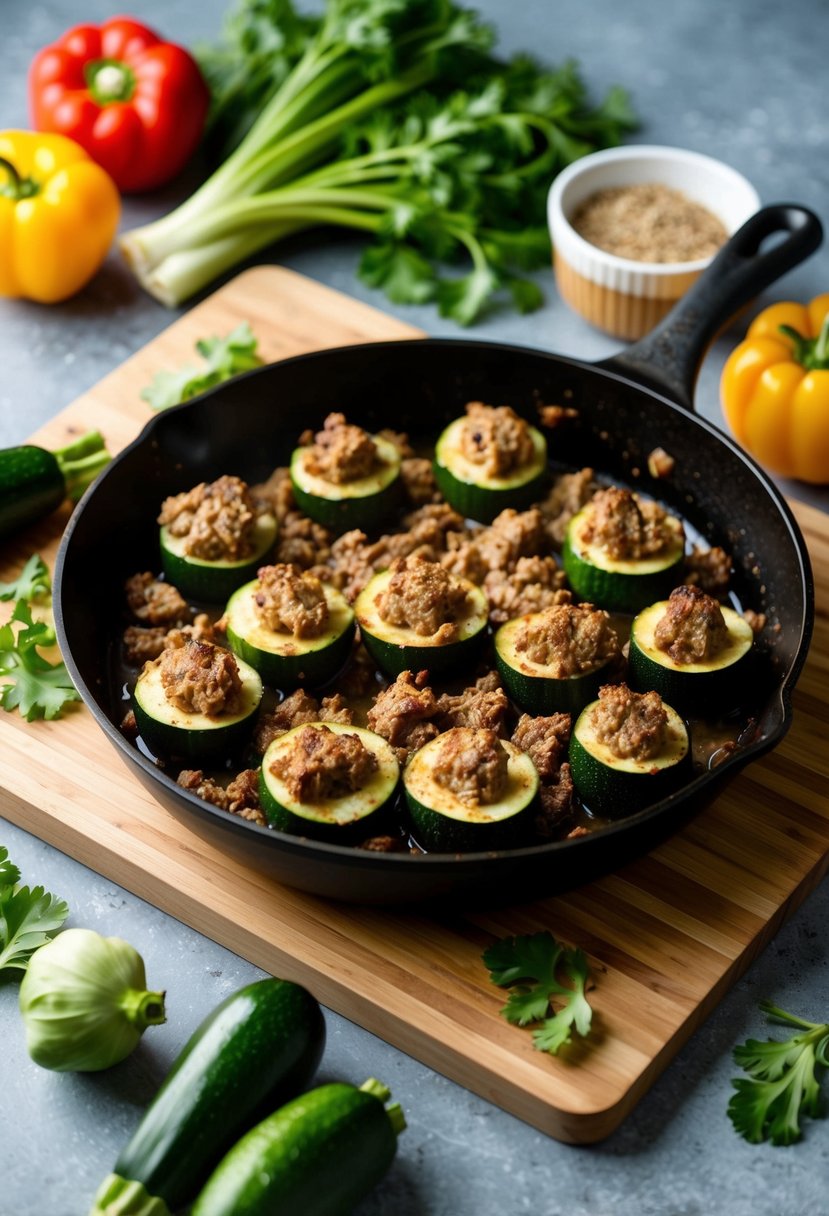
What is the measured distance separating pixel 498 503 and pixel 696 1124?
2473 mm

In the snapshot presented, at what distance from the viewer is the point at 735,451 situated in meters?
5.47

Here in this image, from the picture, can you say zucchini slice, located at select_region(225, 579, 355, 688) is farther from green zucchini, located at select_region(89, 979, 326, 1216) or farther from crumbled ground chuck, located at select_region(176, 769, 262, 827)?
green zucchini, located at select_region(89, 979, 326, 1216)

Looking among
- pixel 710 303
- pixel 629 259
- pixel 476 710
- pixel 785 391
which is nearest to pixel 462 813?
pixel 476 710

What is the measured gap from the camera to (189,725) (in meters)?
4.75

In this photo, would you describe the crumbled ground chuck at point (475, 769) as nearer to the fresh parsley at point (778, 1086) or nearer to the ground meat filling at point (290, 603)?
the ground meat filling at point (290, 603)

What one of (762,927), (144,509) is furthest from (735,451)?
(144,509)

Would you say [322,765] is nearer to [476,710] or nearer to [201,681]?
[201,681]

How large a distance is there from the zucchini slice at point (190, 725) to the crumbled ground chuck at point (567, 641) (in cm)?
93

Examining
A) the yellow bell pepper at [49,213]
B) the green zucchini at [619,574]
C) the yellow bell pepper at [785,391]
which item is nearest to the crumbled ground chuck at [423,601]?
the green zucchini at [619,574]

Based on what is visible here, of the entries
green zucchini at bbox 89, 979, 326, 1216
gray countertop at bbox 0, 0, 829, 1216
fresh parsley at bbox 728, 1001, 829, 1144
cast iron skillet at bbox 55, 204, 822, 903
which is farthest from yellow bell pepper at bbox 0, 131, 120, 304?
fresh parsley at bbox 728, 1001, 829, 1144

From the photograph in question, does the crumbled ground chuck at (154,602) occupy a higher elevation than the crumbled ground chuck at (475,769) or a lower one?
lower

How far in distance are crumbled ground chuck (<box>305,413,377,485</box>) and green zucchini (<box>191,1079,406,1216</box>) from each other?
250 cm

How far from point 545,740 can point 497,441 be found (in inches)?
53.9

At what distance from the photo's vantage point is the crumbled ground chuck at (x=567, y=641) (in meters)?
4.96
